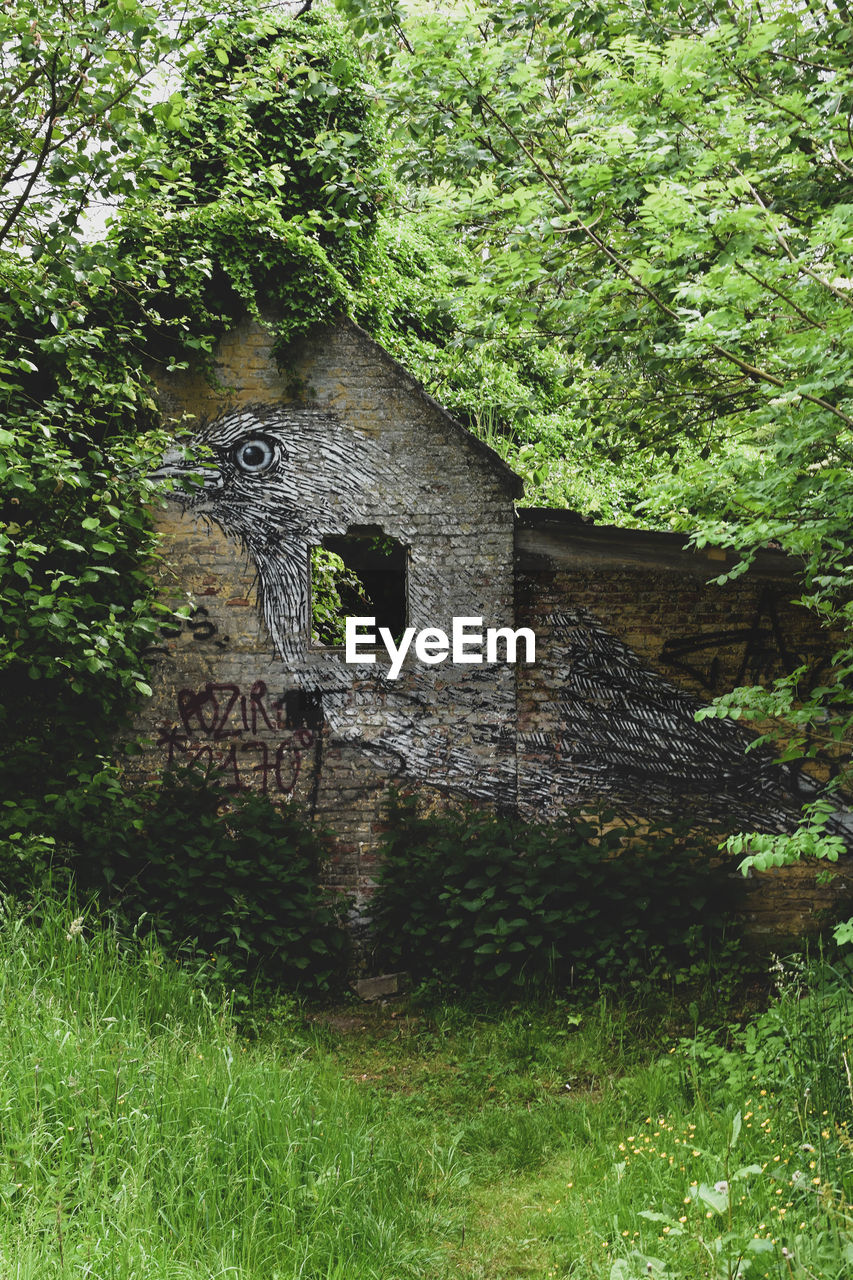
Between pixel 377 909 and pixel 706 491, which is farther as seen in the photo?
pixel 377 909

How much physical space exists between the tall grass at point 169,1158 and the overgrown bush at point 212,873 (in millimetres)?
1561

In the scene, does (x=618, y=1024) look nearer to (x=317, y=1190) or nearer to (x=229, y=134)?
(x=317, y=1190)

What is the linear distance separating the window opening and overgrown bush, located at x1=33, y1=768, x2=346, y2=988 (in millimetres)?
1937

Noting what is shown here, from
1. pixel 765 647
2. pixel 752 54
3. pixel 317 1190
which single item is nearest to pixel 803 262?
pixel 752 54

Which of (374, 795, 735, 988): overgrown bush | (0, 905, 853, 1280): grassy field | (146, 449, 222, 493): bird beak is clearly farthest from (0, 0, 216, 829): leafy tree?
(374, 795, 735, 988): overgrown bush

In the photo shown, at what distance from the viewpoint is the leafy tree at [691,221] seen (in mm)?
A: 3688

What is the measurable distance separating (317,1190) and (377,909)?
3.23m

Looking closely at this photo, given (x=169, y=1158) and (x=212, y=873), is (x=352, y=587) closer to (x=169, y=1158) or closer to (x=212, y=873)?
(x=212, y=873)

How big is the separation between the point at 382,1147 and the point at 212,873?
2.57m

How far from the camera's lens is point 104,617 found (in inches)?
235

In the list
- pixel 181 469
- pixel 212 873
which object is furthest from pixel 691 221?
pixel 212 873

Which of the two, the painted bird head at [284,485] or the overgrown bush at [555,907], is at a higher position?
the painted bird head at [284,485]

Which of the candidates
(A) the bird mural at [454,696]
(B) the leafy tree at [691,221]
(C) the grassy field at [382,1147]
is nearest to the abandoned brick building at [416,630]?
(A) the bird mural at [454,696]

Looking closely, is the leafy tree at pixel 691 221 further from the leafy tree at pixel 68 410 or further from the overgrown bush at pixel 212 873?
the overgrown bush at pixel 212 873
